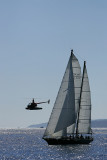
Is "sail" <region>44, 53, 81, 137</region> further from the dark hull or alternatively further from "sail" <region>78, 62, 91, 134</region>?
"sail" <region>78, 62, 91, 134</region>

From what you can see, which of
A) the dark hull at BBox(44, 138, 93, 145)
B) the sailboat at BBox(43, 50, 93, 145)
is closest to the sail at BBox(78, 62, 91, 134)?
the sailboat at BBox(43, 50, 93, 145)

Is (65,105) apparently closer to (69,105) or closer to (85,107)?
(69,105)

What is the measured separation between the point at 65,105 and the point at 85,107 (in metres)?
6.06

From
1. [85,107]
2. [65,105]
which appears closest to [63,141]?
[65,105]

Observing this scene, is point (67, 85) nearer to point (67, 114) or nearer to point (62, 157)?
point (67, 114)

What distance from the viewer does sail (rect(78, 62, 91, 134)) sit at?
105 m

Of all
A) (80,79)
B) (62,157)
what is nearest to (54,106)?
(80,79)

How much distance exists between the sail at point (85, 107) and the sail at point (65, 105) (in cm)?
255

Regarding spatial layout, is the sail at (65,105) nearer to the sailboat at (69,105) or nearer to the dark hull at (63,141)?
the sailboat at (69,105)

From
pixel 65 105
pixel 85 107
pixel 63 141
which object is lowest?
pixel 63 141

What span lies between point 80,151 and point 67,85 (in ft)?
52.5

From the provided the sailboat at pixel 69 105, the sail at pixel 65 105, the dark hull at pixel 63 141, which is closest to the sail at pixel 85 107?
the sailboat at pixel 69 105

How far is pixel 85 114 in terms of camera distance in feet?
350

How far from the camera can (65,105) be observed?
337 feet
